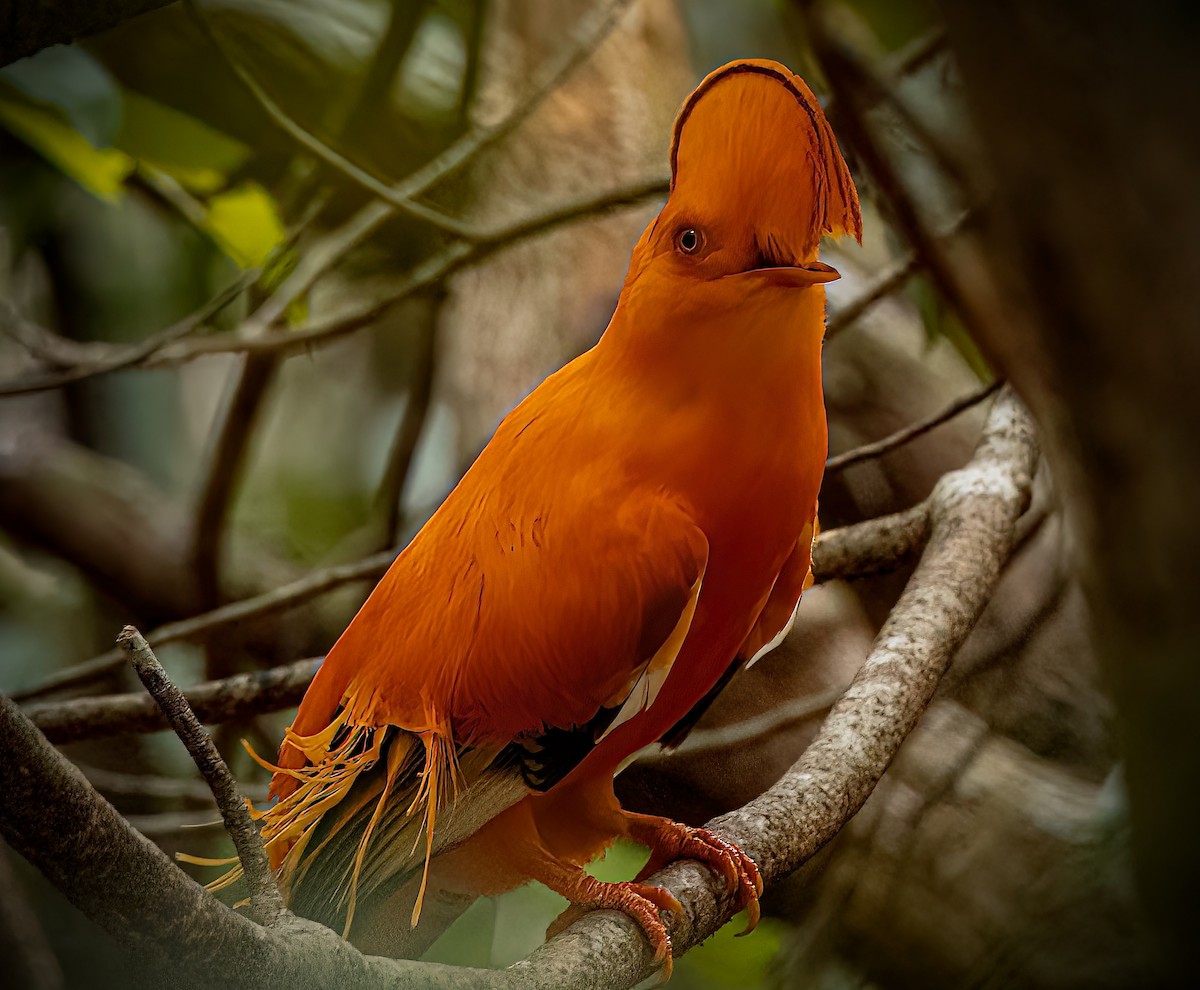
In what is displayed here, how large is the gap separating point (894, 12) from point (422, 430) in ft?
2.83

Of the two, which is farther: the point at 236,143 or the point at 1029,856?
the point at 236,143

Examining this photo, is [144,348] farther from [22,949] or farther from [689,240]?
[689,240]

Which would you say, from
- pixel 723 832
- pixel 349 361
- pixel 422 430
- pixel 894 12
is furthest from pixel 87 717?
pixel 894 12

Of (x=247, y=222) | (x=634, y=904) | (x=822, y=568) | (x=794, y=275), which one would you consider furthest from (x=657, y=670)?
(x=247, y=222)

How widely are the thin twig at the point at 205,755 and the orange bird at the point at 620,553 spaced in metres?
0.26

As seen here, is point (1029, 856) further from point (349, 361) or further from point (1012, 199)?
point (349, 361)

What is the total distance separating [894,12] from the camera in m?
1.20

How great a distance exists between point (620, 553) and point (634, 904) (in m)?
0.29

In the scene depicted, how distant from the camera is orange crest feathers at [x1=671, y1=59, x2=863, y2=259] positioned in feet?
2.89

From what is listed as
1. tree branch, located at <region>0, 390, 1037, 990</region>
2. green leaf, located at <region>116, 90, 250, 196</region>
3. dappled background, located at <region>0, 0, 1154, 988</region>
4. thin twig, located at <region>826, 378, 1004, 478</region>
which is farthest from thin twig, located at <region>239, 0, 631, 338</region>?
tree branch, located at <region>0, 390, 1037, 990</region>

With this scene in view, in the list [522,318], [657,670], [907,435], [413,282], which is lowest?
[657,670]

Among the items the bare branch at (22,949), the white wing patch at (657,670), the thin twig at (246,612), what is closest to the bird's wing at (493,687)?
the white wing patch at (657,670)

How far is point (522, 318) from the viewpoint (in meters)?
1.43

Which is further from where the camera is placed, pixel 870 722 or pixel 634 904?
pixel 870 722
